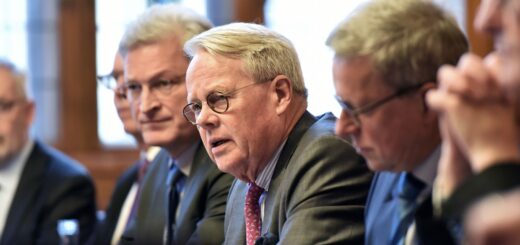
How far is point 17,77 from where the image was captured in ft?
19.0

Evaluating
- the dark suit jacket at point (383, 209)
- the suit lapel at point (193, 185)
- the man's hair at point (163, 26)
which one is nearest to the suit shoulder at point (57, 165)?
the man's hair at point (163, 26)

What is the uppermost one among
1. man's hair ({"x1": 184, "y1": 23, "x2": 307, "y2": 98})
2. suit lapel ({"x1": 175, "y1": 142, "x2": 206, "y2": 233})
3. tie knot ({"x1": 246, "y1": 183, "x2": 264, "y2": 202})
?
man's hair ({"x1": 184, "y1": 23, "x2": 307, "y2": 98})

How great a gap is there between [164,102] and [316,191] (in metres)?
1.36

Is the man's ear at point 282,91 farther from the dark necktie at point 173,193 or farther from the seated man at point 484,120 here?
the seated man at point 484,120

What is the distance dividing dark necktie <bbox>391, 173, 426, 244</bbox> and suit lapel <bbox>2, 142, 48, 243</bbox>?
2906 millimetres

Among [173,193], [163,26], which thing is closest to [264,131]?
[173,193]

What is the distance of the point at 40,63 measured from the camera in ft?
25.2

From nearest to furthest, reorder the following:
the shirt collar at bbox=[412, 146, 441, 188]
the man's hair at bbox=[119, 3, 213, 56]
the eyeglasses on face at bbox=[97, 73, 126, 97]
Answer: the shirt collar at bbox=[412, 146, 441, 188], the man's hair at bbox=[119, 3, 213, 56], the eyeglasses on face at bbox=[97, 73, 126, 97]

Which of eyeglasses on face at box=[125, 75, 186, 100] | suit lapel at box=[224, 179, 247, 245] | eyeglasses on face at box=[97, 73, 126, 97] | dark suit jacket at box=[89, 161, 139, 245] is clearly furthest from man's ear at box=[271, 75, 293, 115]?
dark suit jacket at box=[89, 161, 139, 245]

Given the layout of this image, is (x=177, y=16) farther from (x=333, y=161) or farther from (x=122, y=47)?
(x=333, y=161)

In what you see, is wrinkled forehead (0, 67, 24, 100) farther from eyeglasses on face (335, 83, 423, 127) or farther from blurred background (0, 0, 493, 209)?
eyeglasses on face (335, 83, 423, 127)

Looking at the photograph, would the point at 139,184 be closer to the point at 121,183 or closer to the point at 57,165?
the point at 121,183

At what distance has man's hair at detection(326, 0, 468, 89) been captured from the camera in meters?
2.59

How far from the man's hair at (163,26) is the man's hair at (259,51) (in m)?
0.93
